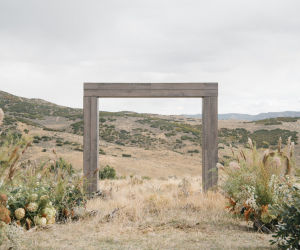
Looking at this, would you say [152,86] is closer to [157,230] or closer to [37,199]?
[157,230]

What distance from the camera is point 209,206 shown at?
4.57 metres

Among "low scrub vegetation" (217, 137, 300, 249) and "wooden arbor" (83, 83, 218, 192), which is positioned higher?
"wooden arbor" (83, 83, 218, 192)

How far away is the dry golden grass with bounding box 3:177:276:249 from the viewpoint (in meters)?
2.84

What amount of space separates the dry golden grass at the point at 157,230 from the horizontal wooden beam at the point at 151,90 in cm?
247

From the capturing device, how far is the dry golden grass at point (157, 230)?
9.31 ft

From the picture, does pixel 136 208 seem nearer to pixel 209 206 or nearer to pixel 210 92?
pixel 209 206

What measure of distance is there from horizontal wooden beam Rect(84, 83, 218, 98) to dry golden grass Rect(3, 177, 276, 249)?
97.4 inches

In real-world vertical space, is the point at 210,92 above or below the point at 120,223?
Answer: above

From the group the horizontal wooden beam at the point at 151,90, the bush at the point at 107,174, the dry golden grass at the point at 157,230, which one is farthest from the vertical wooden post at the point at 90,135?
the bush at the point at 107,174

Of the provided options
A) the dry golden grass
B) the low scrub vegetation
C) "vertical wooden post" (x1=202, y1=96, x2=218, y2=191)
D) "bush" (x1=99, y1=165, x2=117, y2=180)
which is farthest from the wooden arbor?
"bush" (x1=99, y1=165, x2=117, y2=180)

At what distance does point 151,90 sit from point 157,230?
10.8ft

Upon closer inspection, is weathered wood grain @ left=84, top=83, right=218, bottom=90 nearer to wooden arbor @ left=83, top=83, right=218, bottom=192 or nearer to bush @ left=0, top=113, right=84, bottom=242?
wooden arbor @ left=83, top=83, right=218, bottom=192

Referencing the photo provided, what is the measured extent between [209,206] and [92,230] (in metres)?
2.31

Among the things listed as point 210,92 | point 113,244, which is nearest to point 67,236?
point 113,244
